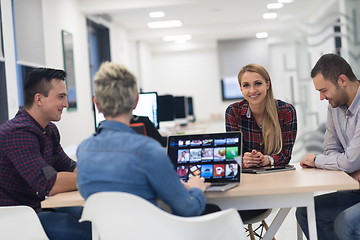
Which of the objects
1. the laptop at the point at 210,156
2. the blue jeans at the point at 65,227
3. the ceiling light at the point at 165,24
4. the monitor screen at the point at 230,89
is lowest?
the blue jeans at the point at 65,227

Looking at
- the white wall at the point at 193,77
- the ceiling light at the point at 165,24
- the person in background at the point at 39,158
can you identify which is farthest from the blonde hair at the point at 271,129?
the white wall at the point at 193,77

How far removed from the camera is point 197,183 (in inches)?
81.7

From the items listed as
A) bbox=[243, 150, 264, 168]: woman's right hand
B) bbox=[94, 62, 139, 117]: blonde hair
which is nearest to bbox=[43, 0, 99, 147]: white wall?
bbox=[243, 150, 264, 168]: woman's right hand

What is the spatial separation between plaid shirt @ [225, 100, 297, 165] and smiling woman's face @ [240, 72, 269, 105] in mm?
77

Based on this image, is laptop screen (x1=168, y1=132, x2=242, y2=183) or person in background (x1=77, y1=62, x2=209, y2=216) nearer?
person in background (x1=77, y1=62, x2=209, y2=216)

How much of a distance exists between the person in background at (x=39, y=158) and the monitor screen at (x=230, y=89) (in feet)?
41.4

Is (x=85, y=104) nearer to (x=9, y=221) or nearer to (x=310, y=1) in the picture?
(x=310, y=1)

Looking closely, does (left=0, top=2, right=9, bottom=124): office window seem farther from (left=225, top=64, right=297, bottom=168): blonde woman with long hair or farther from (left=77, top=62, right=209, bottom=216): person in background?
(left=77, top=62, right=209, bottom=216): person in background

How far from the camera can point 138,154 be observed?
5.84 ft

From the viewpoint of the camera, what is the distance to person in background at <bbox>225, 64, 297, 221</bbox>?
300cm

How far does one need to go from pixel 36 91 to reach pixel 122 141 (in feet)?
3.22

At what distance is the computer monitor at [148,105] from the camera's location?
4727 mm

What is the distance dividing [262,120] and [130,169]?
1.47 metres

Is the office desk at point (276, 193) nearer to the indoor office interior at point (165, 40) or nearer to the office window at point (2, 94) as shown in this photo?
the indoor office interior at point (165, 40)
